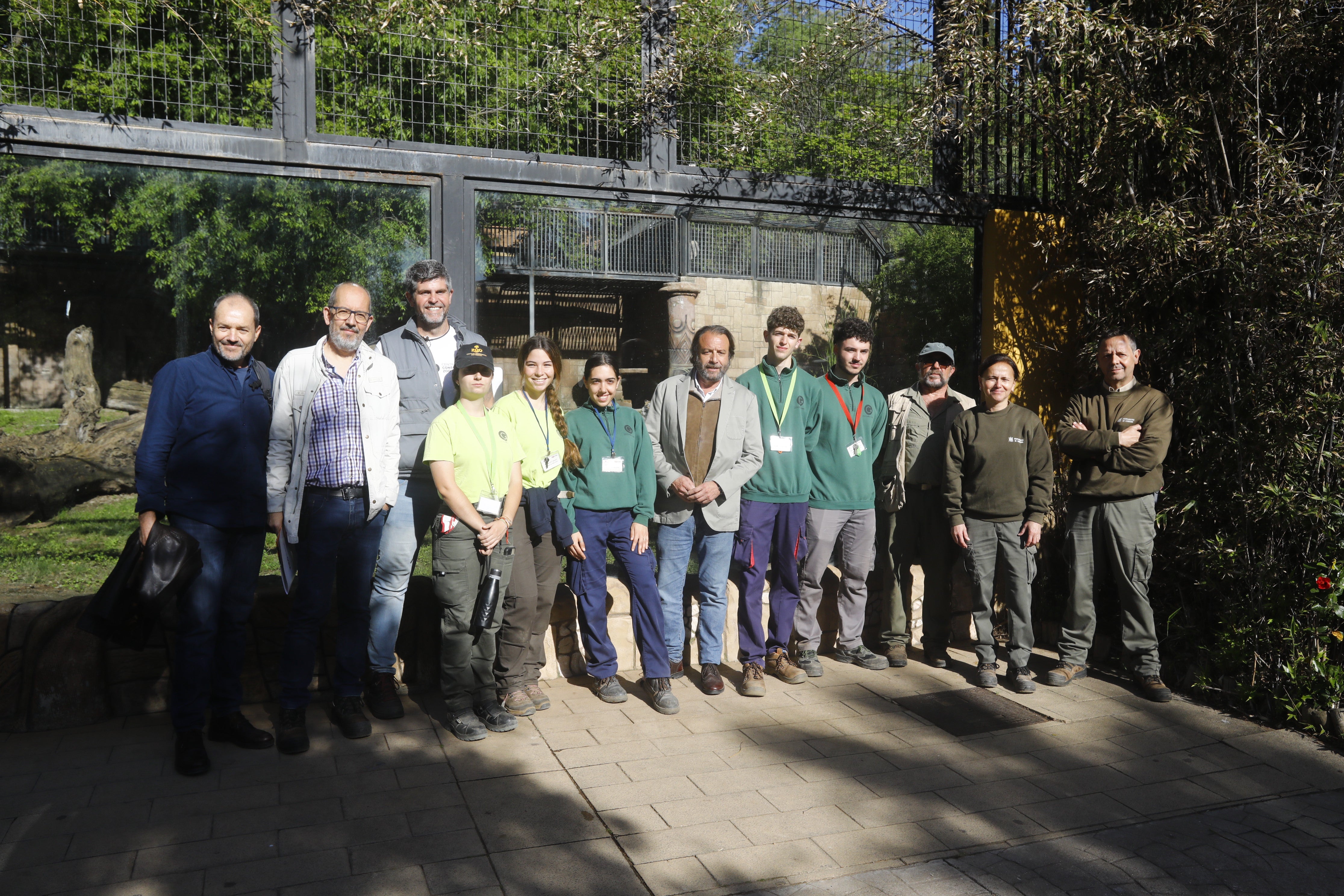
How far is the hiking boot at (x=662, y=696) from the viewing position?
4.80m

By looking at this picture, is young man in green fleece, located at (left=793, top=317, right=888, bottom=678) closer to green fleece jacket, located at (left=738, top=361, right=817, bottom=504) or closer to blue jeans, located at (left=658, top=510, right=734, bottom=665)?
green fleece jacket, located at (left=738, top=361, right=817, bottom=504)

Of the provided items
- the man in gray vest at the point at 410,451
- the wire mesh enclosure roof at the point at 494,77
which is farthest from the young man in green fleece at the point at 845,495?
the man in gray vest at the point at 410,451

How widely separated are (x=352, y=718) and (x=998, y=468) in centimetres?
369

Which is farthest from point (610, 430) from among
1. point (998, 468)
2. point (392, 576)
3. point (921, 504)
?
point (998, 468)

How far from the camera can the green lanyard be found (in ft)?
14.7

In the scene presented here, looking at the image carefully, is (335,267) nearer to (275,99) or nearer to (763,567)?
(275,99)

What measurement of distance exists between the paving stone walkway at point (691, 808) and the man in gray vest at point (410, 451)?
35 cm

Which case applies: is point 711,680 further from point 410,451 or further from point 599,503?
point 410,451

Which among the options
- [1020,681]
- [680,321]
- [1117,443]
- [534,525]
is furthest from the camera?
[680,321]

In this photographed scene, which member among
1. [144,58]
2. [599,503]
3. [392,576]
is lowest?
[392,576]

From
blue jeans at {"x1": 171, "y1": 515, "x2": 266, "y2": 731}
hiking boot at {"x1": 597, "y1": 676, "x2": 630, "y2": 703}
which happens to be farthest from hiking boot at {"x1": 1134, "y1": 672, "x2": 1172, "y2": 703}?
blue jeans at {"x1": 171, "y1": 515, "x2": 266, "y2": 731}

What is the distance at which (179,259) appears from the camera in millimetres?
5062

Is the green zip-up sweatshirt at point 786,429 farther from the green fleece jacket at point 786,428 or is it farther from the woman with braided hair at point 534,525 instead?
the woman with braided hair at point 534,525

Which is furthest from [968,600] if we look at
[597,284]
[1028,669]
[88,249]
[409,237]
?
[88,249]
